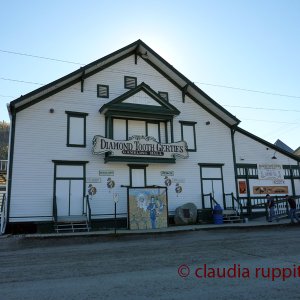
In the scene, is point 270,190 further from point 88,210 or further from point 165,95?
point 88,210

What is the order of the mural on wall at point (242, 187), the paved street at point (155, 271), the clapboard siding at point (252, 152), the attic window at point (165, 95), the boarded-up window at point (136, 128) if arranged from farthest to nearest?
1. the clapboard siding at point (252, 152)
2. the mural on wall at point (242, 187)
3. the attic window at point (165, 95)
4. the boarded-up window at point (136, 128)
5. the paved street at point (155, 271)

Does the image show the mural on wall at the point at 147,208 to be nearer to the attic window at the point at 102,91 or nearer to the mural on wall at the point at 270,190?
the attic window at the point at 102,91

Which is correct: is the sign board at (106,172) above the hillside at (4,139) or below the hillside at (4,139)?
below

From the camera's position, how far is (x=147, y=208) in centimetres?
1873

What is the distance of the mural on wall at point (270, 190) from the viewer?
24.0 metres

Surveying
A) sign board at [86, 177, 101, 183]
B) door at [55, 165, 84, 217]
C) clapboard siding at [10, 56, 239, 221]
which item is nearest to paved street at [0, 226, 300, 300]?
clapboard siding at [10, 56, 239, 221]

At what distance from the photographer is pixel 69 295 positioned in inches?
231

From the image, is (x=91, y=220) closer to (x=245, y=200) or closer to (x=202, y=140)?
(x=202, y=140)

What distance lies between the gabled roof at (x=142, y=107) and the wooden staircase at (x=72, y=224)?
636 cm

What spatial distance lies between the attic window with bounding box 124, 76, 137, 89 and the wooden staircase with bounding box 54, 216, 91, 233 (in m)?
8.78

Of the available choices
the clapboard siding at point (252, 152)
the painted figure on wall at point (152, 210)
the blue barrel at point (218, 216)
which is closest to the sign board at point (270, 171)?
the clapboard siding at point (252, 152)

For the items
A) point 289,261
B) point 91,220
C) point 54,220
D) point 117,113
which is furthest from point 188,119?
point 289,261

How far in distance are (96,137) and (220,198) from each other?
30.2 ft

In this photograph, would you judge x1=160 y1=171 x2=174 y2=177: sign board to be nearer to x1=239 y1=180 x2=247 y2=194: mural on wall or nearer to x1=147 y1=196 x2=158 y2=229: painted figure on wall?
x1=147 y1=196 x2=158 y2=229: painted figure on wall
